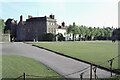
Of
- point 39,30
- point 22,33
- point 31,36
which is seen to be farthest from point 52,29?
point 22,33

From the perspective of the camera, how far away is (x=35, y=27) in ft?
258

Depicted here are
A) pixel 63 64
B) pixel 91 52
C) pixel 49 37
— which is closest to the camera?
pixel 63 64

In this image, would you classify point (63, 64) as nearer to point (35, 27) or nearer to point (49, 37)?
point (49, 37)

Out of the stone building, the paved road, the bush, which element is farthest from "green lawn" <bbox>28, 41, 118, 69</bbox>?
the stone building

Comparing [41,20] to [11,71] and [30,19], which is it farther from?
[11,71]

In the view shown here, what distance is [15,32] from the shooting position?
3622 inches

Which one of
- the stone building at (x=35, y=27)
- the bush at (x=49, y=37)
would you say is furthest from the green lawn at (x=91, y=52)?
the stone building at (x=35, y=27)

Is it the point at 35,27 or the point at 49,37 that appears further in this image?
the point at 35,27

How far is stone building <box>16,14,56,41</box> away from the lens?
7650 cm

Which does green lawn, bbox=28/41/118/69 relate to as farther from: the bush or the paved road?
the bush

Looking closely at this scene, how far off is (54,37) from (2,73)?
6061cm

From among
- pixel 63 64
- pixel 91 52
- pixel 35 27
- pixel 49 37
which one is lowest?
pixel 63 64

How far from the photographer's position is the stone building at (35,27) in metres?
76.5

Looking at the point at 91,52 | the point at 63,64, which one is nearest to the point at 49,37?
the point at 91,52
